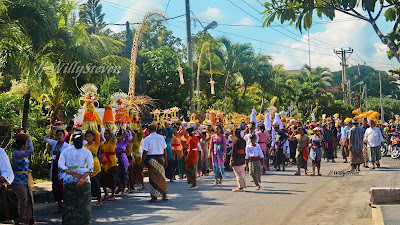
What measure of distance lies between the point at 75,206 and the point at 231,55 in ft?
101

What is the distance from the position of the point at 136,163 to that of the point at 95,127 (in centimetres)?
203

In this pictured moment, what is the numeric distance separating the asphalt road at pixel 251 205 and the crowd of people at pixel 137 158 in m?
0.47

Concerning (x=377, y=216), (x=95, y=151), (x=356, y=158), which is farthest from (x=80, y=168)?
(x=356, y=158)

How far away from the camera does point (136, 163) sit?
1405 cm

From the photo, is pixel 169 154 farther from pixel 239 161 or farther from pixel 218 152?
pixel 239 161

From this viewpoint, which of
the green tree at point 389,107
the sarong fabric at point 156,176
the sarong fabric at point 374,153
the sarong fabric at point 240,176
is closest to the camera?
the sarong fabric at point 156,176

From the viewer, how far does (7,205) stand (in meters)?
7.30

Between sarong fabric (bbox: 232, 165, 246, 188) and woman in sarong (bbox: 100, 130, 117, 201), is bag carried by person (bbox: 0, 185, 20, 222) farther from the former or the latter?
sarong fabric (bbox: 232, 165, 246, 188)

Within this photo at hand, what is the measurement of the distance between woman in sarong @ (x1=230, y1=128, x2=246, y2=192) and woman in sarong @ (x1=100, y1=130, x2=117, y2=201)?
317cm

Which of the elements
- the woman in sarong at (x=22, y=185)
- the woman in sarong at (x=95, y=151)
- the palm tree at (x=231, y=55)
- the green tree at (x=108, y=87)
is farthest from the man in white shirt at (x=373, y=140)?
the palm tree at (x=231, y=55)

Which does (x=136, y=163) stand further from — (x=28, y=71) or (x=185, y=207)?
(x=28, y=71)

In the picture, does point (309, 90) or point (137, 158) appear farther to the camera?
point (309, 90)

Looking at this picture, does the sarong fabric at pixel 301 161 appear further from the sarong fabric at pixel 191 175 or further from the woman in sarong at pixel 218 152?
the sarong fabric at pixel 191 175

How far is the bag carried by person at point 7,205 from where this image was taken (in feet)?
23.9
